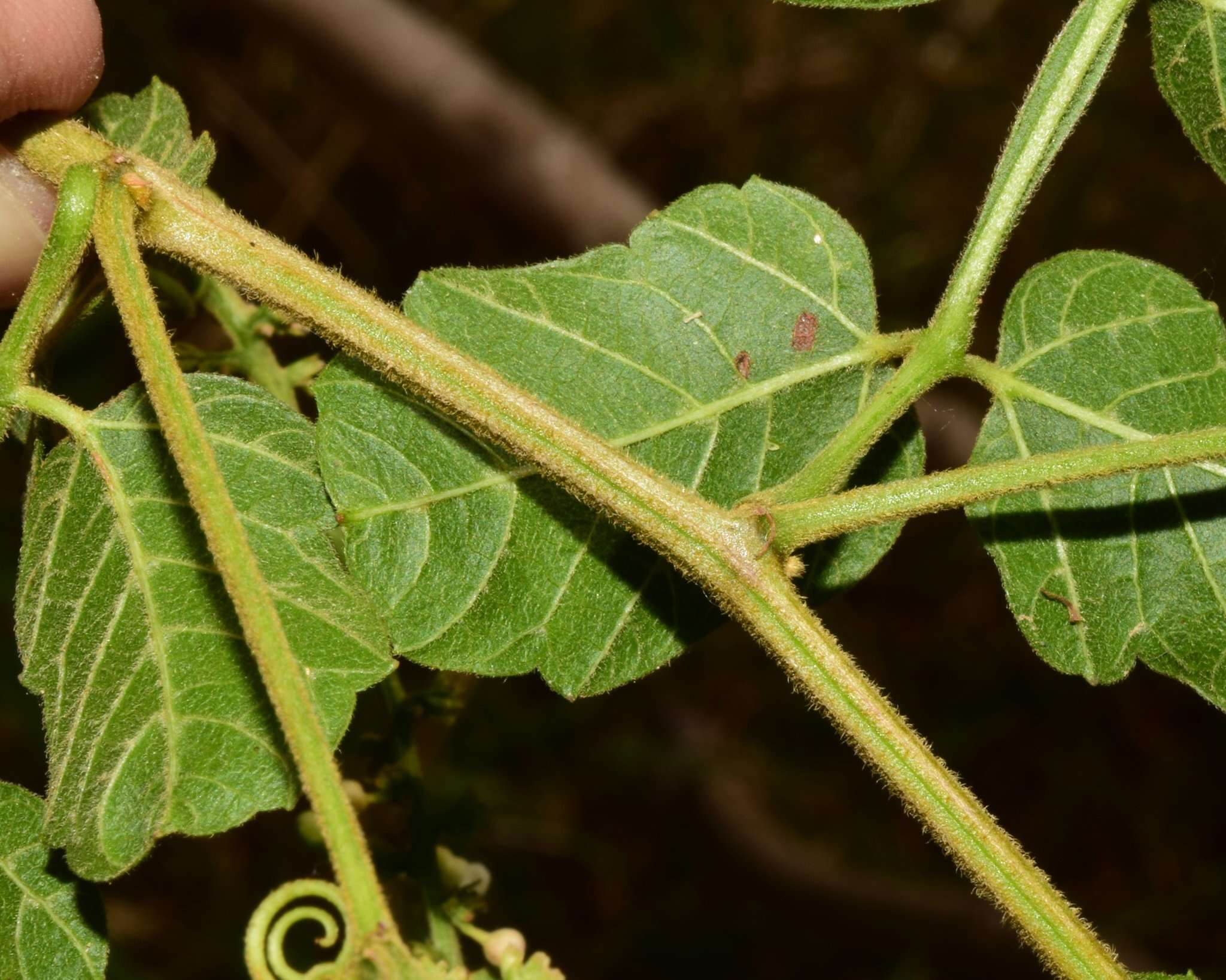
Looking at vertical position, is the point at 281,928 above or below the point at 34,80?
below

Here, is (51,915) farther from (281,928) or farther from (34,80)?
(34,80)

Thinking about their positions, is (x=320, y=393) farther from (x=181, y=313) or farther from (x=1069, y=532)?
(x=1069, y=532)

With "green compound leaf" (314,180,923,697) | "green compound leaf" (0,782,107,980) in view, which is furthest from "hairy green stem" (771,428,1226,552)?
"green compound leaf" (0,782,107,980)

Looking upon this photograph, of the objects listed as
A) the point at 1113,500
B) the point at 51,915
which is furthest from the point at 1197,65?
the point at 51,915

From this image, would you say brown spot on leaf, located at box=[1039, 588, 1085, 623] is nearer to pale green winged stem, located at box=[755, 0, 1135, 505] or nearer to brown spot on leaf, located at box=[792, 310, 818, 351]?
pale green winged stem, located at box=[755, 0, 1135, 505]

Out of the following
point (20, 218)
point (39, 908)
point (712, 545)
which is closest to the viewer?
Result: point (712, 545)

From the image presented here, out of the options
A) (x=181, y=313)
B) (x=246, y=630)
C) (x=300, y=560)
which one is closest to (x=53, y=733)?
(x=300, y=560)
